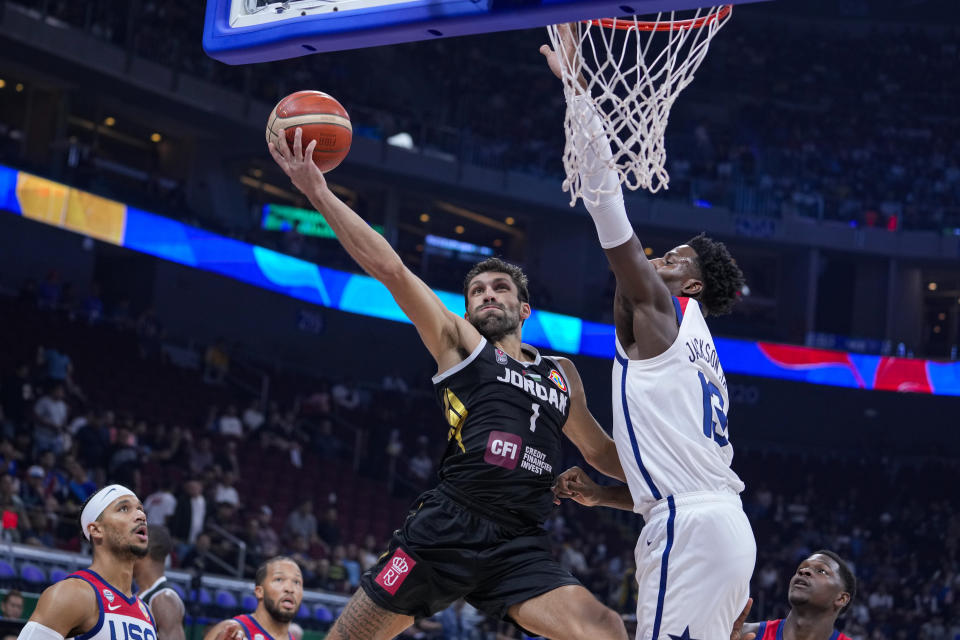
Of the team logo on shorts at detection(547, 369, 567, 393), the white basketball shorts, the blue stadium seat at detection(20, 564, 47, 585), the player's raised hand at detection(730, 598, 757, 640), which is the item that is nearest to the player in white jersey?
the white basketball shorts

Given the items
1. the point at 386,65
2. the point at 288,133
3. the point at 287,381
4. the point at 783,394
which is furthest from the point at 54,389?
the point at 783,394

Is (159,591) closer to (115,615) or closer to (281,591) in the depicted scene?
(281,591)

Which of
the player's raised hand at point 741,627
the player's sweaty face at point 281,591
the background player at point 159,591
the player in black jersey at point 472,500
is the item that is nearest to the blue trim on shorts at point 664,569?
the player's raised hand at point 741,627

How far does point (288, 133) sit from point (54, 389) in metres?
9.92

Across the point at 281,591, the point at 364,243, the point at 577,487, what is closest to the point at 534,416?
the point at 577,487

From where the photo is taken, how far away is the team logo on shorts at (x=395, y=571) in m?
3.98

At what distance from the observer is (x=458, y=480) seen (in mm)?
4074

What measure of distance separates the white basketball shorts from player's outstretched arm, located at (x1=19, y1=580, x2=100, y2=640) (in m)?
2.25

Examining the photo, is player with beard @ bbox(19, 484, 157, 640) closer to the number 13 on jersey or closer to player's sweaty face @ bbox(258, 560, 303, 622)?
player's sweaty face @ bbox(258, 560, 303, 622)

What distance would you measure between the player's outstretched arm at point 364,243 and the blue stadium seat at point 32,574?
654 cm

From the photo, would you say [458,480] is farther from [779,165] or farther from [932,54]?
[932,54]

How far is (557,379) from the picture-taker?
442cm

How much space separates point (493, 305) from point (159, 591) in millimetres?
2655

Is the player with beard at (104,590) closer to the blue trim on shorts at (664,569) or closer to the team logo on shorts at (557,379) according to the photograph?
the team logo on shorts at (557,379)
